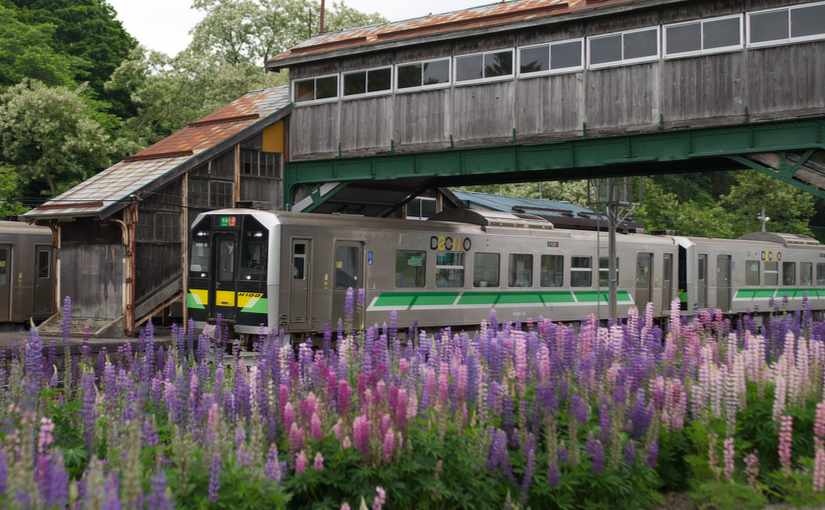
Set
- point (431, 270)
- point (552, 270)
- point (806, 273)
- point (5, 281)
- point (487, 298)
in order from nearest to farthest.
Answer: point (431, 270), point (487, 298), point (5, 281), point (552, 270), point (806, 273)

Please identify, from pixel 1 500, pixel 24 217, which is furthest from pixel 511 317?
pixel 1 500

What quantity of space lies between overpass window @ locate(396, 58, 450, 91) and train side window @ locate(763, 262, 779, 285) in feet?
47.1

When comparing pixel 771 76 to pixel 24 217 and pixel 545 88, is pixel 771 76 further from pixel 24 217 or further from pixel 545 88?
pixel 24 217

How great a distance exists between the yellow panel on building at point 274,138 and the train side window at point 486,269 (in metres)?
6.79

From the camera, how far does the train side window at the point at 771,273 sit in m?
30.6

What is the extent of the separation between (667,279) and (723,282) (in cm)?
270

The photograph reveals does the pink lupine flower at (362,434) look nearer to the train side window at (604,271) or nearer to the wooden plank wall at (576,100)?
the wooden plank wall at (576,100)

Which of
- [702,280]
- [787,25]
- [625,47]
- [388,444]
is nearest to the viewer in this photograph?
[388,444]

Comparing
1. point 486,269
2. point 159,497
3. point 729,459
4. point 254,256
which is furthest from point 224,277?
point 159,497

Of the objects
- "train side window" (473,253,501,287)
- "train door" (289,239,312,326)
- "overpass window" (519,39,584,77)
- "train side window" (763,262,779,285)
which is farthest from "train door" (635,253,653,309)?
"train door" (289,239,312,326)

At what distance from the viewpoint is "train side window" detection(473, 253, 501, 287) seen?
21.1 meters

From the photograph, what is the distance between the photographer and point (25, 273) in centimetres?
2286

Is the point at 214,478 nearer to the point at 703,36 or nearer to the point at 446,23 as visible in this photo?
the point at 703,36

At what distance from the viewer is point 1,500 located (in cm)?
384
